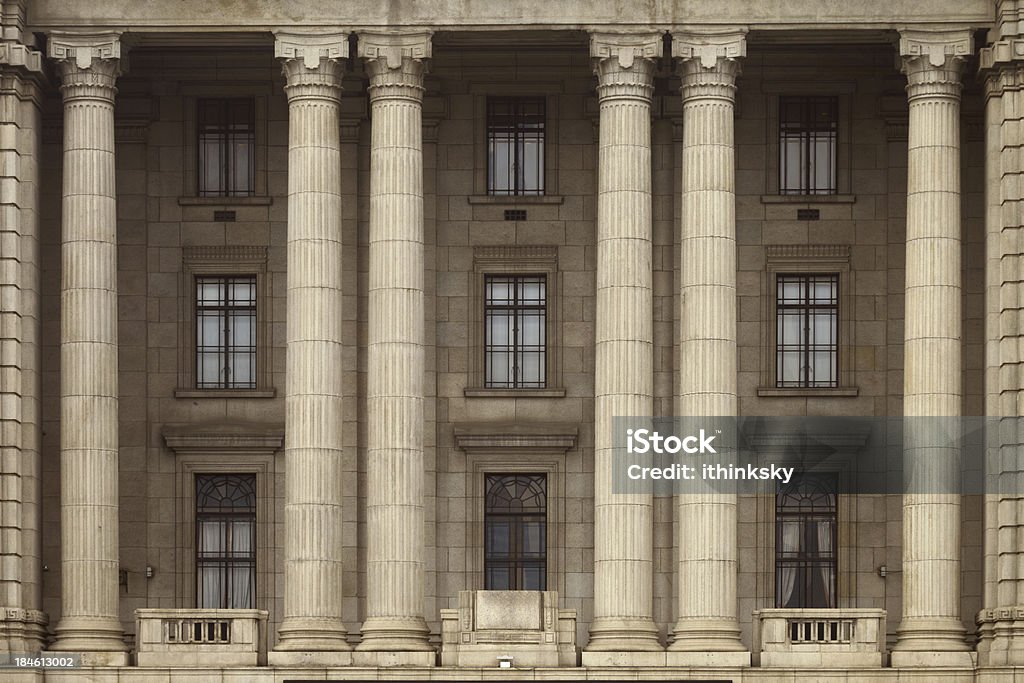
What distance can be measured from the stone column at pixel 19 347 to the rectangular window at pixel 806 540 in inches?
746

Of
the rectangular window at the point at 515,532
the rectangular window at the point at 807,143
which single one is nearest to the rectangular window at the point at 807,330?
the rectangular window at the point at 807,143

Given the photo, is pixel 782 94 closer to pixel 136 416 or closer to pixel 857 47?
pixel 857 47

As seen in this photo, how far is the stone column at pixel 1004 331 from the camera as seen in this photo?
2936 inches

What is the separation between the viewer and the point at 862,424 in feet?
265

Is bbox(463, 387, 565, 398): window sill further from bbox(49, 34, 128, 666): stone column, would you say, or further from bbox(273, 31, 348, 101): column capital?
bbox(49, 34, 128, 666): stone column

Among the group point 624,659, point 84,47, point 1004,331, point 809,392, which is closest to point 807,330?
point 809,392

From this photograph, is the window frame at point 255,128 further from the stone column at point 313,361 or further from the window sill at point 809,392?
the window sill at point 809,392

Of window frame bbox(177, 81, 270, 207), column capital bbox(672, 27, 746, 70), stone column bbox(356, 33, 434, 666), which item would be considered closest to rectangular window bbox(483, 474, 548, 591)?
stone column bbox(356, 33, 434, 666)

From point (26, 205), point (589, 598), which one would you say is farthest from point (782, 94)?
point (26, 205)

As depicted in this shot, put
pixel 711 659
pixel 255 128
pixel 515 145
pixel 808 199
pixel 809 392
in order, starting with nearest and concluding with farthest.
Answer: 1. pixel 711 659
2. pixel 809 392
3. pixel 808 199
4. pixel 255 128
5. pixel 515 145

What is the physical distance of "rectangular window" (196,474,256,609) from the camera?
80.8 meters

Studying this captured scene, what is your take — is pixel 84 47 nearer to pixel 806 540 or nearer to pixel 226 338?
pixel 226 338

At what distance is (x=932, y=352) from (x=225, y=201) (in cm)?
1916

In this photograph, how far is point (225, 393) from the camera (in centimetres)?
8125
